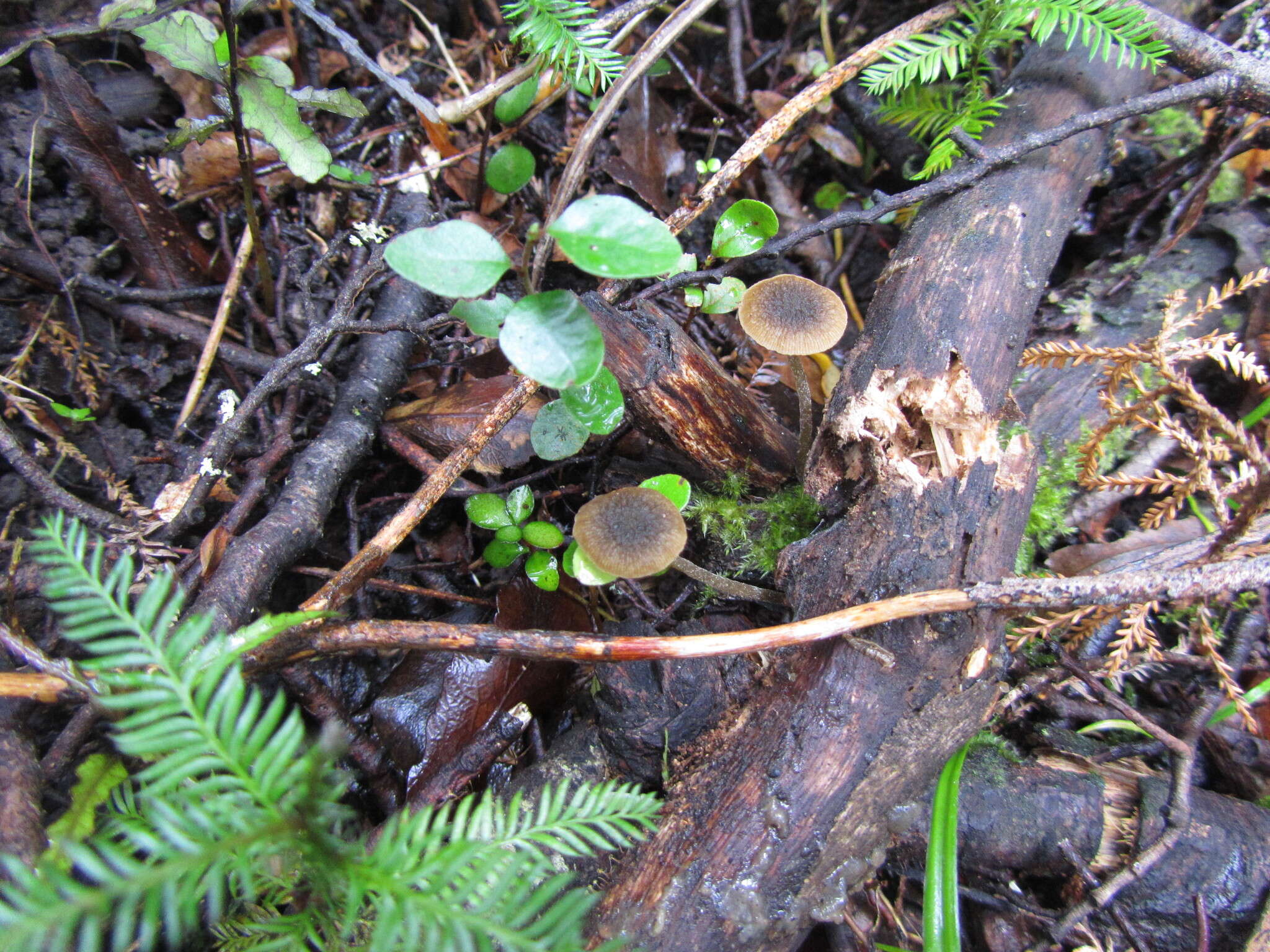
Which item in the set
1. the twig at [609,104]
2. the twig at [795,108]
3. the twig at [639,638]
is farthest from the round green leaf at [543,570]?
the twig at [795,108]

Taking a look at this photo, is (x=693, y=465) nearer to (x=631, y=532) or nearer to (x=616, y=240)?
(x=631, y=532)

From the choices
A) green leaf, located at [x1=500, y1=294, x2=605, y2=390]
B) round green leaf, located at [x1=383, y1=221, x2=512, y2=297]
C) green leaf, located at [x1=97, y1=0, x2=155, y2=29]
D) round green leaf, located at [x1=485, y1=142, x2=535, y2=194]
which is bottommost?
green leaf, located at [x1=500, y1=294, x2=605, y2=390]

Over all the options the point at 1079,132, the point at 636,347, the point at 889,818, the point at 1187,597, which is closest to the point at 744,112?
the point at 1079,132

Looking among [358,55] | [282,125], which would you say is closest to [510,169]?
[358,55]

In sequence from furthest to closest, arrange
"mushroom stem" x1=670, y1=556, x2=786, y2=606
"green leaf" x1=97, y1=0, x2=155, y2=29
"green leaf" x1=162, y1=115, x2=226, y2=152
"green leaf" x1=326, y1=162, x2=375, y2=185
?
"green leaf" x1=326, y1=162, x2=375, y2=185
"mushroom stem" x1=670, y1=556, x2=786, y2=606
"green leaf" x1=162, y1=115, x2=226, y2=152
"green leaf" x1=97, y1=0, x2=155, y2=29

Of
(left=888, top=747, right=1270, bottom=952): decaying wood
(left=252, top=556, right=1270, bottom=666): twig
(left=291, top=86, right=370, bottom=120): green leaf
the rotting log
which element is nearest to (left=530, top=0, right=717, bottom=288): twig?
(left=291, top=86, right=370, bottom=120): green leaf

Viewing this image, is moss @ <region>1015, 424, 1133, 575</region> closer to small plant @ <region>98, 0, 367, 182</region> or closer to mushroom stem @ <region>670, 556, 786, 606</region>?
mushroom stem @ <region>670, 556, 786, 606</region>

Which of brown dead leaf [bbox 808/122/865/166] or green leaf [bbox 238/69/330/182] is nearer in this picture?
green leaf [bbox 238/69/330/182]
